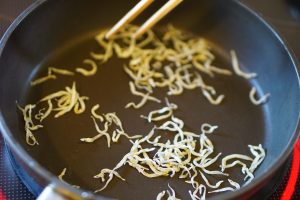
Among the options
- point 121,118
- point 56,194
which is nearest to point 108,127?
point 121,118

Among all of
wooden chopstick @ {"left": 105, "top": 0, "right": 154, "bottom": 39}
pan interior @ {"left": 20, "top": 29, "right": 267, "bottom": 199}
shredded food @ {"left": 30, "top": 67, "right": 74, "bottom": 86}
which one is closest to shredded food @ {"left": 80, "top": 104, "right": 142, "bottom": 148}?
pan interior @ {"left": 20, "top": 29, "right": 267, "bottom": 199}

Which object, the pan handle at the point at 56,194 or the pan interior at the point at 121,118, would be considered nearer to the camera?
the pan handle at the point at 56,194

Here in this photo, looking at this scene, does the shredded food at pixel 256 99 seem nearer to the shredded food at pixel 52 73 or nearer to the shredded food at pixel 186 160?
the shredded food at pixel 186 160

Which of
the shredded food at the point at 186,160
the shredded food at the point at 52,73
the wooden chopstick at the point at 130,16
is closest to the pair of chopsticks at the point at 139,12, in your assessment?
the wooden chopstick at the point at 130,16

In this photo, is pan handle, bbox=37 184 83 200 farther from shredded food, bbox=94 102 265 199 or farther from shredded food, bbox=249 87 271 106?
shredded food, bbox=249 87 271 106

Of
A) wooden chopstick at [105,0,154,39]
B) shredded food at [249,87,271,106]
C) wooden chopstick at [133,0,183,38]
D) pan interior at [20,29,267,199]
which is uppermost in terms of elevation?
wooden chopstick at [105,0,154,39]
